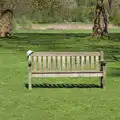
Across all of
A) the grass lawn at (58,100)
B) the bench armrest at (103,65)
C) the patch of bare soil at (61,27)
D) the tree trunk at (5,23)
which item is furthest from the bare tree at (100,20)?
the patch of bare soil at (61,27)

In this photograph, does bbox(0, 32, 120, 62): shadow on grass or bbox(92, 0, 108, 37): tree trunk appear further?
bbox(92, 0, 108, 37): tree trunk

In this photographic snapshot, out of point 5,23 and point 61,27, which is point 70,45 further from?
point 61,27

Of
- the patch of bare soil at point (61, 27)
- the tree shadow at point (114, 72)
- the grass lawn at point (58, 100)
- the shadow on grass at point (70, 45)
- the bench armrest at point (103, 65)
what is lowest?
the patch of bare soil at point (61, 27)

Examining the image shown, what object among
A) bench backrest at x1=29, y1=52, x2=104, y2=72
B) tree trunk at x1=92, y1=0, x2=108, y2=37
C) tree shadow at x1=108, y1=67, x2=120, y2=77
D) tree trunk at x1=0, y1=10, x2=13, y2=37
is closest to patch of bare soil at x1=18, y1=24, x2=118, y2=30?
tree trunk at x1=0, y1=10, x2=13, y2=37

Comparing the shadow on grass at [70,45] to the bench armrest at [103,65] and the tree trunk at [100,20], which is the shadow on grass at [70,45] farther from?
the bench armrest at [103,65]

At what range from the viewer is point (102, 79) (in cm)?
1324

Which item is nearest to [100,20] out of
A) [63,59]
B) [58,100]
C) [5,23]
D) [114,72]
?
[5,23]

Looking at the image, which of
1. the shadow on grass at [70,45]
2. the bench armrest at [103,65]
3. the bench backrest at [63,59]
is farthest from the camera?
the shadow on grass at [70,45]

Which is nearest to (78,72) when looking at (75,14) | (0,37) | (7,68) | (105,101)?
(105,101)

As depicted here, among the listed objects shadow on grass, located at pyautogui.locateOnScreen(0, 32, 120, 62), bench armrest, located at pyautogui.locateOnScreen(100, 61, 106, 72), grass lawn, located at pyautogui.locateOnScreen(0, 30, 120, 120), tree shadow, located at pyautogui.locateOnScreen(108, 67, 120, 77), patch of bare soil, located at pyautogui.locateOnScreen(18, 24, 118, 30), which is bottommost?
patch of bare soil, located at pyautogui.locateOnScreen(18, 24, 118, 30)

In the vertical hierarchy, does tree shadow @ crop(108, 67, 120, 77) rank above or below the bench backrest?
below

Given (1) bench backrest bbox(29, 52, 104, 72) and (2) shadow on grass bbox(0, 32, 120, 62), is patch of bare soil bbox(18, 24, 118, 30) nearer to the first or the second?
(2) shadow on grass bbox(0, 32, 120, 62)

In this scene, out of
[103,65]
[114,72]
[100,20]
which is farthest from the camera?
[100,20]

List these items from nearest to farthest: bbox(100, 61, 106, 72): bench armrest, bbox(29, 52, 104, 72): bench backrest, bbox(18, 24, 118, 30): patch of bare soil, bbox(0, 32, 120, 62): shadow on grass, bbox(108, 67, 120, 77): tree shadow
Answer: bbox(100, 61, 106, 72): bench armrest < bbox(29, 52, 104, 72): bench backrest < bbox(108, 67, 120, 77): tree shadow < bbox(0, 32, 120, 62): shadow on grass < bbox(18, 24, 118, 30): patch of bare soil
